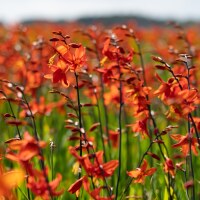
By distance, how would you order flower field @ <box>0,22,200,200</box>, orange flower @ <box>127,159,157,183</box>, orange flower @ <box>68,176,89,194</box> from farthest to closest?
orange flower @ <box>127,159,157,183</box> < orange flower @ <box>68,176,89,194</box> < flower field @ <box>0,22,200,200</box>

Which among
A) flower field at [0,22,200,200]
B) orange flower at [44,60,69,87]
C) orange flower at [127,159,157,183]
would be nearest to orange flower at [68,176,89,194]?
flower field at [0,22,200,200]

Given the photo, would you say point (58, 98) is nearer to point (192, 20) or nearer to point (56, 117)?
point (56, 117)

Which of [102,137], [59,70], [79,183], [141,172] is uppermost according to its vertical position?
[59,70]

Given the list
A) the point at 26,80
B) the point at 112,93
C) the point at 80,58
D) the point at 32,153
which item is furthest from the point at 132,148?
the point at 32,153

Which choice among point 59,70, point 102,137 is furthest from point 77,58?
point 102,137

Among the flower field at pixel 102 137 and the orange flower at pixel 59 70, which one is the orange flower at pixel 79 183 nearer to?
the flower field at pixel 102 137

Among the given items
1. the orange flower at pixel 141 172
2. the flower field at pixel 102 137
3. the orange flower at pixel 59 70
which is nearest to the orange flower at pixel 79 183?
the flower field at pixel 102 137

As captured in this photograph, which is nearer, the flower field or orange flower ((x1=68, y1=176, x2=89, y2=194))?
the flower field

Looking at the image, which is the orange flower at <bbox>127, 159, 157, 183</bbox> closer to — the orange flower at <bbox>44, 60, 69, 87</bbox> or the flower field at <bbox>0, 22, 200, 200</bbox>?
the flower field at <bbox>0, 22, 200, 200</bbox>

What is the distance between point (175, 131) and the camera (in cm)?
550

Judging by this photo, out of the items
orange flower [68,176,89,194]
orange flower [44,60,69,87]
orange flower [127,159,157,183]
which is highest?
orange flower [44,60,69,87]

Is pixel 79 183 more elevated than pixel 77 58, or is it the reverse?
pixel 77 58

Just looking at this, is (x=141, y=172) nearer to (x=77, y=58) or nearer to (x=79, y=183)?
(x=79, y=183)

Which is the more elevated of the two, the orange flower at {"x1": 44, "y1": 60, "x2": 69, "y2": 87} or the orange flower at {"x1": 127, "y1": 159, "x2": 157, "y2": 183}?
the orange flower at {"x1": 44, "y1": 60, "x2": 69, "y2": 87}
